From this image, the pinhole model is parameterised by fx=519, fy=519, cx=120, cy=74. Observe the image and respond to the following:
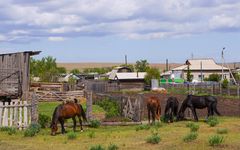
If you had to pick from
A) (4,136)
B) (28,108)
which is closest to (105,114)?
(28,108)

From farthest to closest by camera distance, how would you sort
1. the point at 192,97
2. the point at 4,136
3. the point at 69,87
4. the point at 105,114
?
1. the point at 69,87
2. the point at 105,114
3. the point at 192,97
4. the point at 4,136

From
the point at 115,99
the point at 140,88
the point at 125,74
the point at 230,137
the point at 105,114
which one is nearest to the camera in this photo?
the point at 230,137

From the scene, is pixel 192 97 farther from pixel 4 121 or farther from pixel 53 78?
pixel 53 78

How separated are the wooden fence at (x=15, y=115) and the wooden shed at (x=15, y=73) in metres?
14.3

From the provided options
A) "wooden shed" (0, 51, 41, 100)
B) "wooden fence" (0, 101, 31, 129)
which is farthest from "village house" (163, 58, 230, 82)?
"wooden fence" (0, 101, 31, 129)

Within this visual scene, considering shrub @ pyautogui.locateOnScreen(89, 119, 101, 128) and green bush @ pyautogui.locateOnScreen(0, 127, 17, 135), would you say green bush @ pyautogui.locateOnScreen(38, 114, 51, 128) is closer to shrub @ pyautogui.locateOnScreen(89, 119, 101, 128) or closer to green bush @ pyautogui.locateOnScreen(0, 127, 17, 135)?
shrub @ pyautogui.locateOnScreen(89, 119, 101, 128)

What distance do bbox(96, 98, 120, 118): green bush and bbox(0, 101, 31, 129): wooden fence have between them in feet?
24.3

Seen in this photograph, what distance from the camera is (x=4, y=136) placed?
2030 cm

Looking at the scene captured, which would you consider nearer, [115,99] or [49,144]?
[49,144]

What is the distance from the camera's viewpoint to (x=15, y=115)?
23.6m

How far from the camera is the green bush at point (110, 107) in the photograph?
31500 millimetres

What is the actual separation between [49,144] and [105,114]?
1367 cm

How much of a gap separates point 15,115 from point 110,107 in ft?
36.2

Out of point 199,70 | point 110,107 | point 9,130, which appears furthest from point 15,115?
point 199,70
